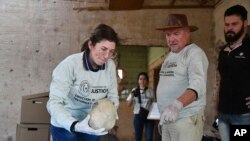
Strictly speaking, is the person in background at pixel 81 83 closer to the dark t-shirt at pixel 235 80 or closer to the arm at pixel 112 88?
the arm at pixel 112 88

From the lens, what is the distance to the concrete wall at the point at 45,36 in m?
5.19

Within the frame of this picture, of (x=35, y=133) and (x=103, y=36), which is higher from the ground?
(x=103, y=36)

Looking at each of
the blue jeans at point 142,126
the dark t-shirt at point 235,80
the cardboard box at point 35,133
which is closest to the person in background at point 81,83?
the dark t-shirt at point 235,80

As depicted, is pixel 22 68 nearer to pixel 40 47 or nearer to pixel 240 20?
pixel 40 47

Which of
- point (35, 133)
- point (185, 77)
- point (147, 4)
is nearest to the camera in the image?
point (185, 77)

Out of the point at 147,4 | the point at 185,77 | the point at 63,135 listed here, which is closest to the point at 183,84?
the point at 185,77

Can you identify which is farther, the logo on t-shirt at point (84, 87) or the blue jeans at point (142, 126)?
the blue jeans at point (142, 126)

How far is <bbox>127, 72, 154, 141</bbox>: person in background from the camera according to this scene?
5047 mm

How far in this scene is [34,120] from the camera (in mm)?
4660

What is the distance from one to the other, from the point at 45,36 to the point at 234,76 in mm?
3491

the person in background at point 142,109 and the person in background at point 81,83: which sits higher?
the person in background at point 81,83

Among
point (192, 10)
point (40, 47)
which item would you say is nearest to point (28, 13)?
point (40, 47)

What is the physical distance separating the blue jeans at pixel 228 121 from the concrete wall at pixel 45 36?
9.61ft

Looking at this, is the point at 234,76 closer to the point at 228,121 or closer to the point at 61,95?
the point at 228,121
